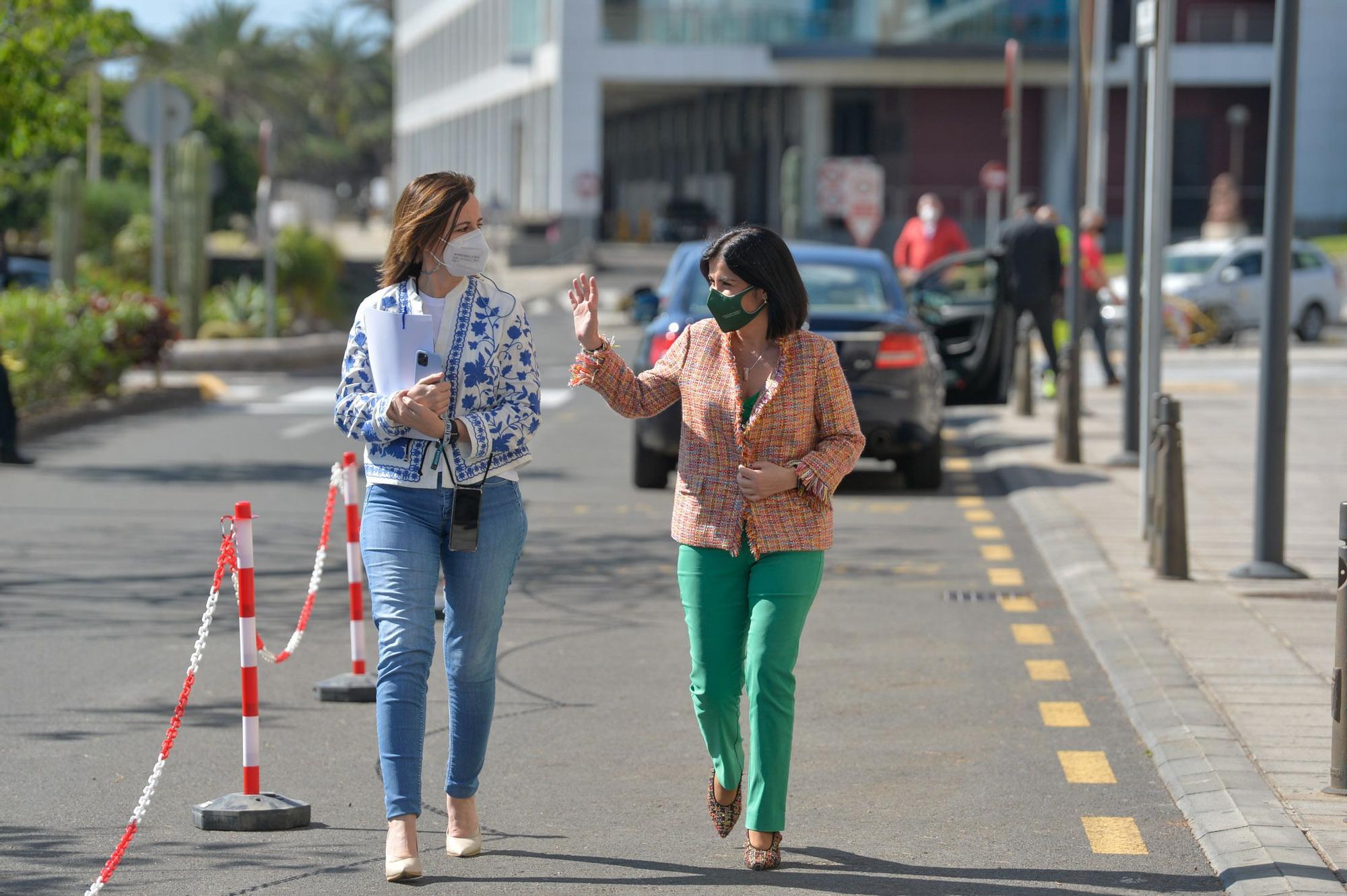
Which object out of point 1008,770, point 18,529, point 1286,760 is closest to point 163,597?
point 18,529

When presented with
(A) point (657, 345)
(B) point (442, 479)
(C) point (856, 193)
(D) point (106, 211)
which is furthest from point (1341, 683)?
(D) point (106, 211)

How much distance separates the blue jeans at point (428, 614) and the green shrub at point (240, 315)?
79.0 feet

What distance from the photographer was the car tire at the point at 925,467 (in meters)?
14.4

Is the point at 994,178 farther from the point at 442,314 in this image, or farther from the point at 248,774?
the point at 442,314


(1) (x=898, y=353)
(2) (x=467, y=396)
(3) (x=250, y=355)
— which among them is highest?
(2) (x=467, y=396)

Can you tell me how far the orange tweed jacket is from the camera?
5.53m

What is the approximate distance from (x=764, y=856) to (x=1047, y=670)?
Answer: 125 inches

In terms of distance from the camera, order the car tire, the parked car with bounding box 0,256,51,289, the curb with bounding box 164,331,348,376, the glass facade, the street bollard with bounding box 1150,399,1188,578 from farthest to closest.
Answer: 1. the glass facade
2. the parked car with bounding box 0,256,51,289
3. the curb with bounding box 164,331,348,376
4. the car tire
5. the street bollard with bounding box 1150,399,1188,578

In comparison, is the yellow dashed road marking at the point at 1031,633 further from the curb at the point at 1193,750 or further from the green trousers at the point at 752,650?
the green trousers at the point at 752,650

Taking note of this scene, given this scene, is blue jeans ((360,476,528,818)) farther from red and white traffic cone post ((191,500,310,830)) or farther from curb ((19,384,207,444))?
curb ((19,384,207,444))

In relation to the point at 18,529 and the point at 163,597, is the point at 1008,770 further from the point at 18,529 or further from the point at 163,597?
the point at 18,529

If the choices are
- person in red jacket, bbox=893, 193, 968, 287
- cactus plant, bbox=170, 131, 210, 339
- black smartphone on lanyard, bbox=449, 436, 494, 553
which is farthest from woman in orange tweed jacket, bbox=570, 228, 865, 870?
cactus plant, bbox=170, 131, 210, 339

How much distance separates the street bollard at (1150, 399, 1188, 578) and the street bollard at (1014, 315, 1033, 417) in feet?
30.1

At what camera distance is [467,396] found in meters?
5.50
